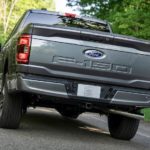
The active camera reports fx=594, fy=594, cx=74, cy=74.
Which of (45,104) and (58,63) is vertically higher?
(58,63)

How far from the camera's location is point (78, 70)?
820cm

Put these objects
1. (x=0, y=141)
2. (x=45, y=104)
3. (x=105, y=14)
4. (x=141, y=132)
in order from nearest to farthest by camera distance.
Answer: (x=0, y=141) < (x=45, y=104) < (x=141, y=132) < (x=105, y=14)

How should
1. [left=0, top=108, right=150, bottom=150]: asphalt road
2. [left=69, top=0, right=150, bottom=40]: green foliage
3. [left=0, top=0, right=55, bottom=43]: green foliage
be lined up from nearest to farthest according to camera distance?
[left=0, top=108, right=150, bottom=150]: asphalt road < [left=69, top=0, right=150, bottom=40]: green foliage < [left=0, top=0, right=55, bottom=43]: green foliage

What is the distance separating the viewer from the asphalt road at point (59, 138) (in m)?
7.75

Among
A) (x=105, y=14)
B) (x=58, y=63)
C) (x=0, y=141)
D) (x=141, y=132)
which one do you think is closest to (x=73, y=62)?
(x=58, y=63)

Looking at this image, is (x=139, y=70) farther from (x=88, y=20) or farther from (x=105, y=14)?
(x=105, y=14)

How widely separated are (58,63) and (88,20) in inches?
100

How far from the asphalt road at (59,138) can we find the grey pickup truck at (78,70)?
0.49 meters

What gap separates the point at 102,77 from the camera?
828 cm

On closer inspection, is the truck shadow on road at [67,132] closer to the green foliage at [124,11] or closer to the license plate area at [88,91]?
the license plate area at [88,91]

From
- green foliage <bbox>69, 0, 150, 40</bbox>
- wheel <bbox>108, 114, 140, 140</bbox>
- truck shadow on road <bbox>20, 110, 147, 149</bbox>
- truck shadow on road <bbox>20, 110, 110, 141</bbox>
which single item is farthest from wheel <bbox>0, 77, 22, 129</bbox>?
green foliage <bbox>69, 0, 150, 40</bbox>

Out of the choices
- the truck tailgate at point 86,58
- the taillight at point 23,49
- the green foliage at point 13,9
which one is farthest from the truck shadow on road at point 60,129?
the green foliage at point 13,9

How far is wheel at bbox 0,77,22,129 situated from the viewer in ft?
28.4

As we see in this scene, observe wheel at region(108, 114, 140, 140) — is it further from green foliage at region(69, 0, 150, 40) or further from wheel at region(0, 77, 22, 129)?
green foliage at region(69, 0, 150, 40)
